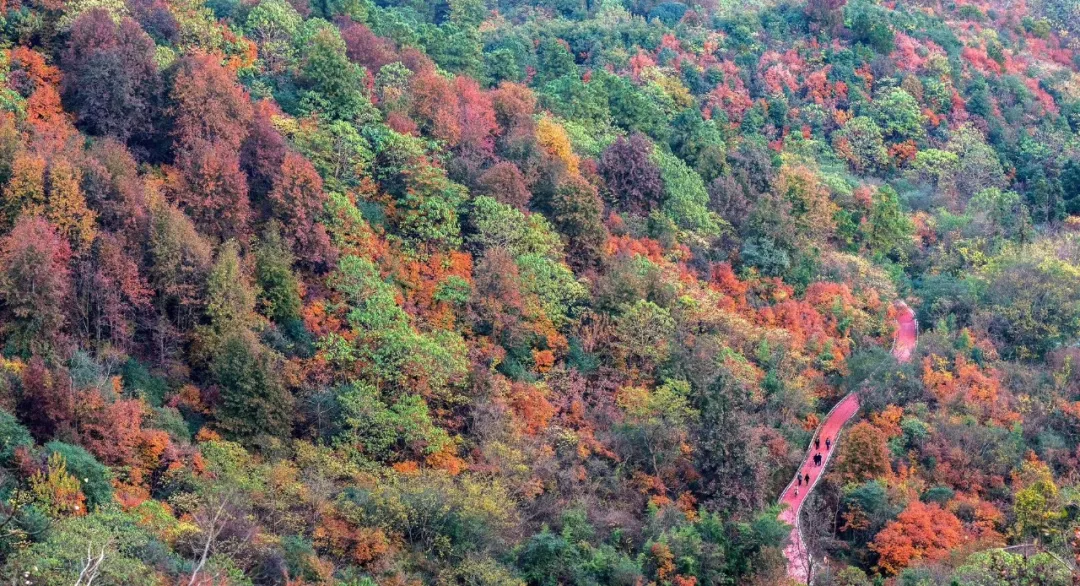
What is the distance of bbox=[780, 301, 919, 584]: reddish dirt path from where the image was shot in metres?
36.7

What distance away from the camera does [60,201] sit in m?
35.2

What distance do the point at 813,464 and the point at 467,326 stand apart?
11.8m

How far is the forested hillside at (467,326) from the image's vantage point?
104 ft

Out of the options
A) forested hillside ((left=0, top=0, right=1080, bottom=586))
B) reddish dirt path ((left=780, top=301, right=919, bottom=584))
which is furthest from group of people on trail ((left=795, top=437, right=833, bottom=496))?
forested hillside ((left=0, top=0, right=1080, bottom=586))

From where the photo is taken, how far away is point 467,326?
40.8 m

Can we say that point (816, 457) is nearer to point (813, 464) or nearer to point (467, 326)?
point (813, 464)

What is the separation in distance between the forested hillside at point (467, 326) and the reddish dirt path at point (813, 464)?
50 centimetres

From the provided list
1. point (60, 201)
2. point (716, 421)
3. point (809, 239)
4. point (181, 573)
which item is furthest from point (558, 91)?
point (181, 573)

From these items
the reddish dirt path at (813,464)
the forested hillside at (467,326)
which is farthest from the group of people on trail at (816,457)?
the forested hillside at (467,326)

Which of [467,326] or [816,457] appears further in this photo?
[816,457]

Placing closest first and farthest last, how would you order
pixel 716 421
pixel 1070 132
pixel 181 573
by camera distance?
1. pixel 181 573
2. pixel 716 421
3. pixel 1070 132

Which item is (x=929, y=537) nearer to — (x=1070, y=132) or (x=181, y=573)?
(x=181, y=573)

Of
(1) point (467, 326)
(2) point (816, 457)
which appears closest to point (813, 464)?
(2) point (816, 457)

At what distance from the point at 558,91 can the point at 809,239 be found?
40.8ft
